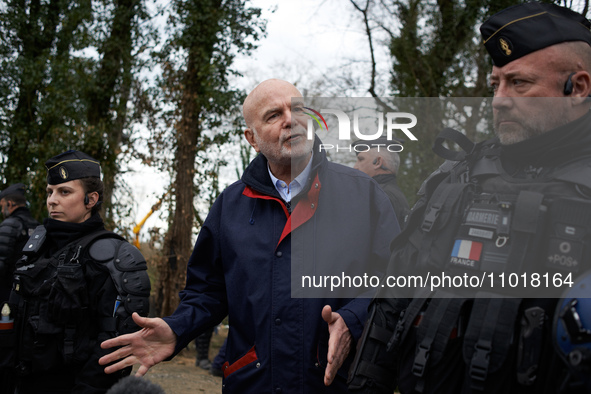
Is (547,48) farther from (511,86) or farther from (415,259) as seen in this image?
(415,259)

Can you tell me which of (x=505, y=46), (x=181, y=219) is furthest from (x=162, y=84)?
(x=505, y=46)

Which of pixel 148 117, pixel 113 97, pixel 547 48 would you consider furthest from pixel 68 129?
pixel 547 48

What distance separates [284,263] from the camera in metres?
2.53

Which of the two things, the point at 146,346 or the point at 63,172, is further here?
the point at 63,172

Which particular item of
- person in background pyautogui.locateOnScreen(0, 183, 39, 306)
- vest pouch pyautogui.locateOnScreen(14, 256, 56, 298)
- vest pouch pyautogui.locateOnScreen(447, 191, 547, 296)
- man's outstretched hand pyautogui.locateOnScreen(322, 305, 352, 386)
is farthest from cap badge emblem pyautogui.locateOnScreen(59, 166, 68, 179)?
vest pouch pyautogui.locateOnScreen(447, 191, 547, 296)

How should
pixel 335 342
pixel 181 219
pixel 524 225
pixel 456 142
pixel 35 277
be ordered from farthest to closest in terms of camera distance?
1. pixel 181 219
2. pixel 35 277
3. pixel 335 342
4. pixel 456 142
5. pixel 524 225

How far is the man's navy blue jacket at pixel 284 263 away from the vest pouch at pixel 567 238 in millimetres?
906

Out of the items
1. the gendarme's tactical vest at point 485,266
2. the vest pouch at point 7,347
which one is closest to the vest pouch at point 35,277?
the vest pouch at point 7,347

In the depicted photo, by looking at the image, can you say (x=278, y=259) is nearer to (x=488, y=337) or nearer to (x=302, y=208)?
(x=302, y=208)

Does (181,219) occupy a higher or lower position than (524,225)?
lower

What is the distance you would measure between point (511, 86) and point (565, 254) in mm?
595

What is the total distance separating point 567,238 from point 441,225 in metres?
0.43

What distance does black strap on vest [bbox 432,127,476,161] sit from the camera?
6.57 ft

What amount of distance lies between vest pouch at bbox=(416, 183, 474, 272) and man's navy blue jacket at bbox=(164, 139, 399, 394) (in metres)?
0.53
